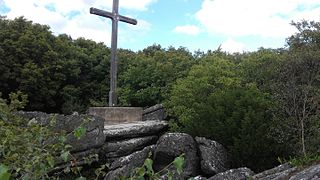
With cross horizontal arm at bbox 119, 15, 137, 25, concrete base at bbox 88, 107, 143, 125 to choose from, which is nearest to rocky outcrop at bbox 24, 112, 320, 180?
concrete base at bbox 88, 107, 143, 125

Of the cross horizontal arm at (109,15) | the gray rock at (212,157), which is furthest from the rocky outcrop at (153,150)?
the cross horizontal arm at (109,15)

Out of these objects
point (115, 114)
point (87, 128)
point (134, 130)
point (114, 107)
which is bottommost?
point (134, 130)

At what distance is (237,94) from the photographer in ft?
39.6

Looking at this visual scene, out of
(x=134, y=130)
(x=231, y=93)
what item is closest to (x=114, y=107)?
(x=134, y=130)

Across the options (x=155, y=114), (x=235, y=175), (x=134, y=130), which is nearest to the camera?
(x=235, y=175)

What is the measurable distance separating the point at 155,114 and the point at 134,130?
275 centimetres

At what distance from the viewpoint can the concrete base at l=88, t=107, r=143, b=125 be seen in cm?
1575

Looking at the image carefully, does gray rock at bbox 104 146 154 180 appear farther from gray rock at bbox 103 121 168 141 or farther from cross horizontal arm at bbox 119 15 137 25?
cross horizontal arm at bbox 119 15 137 25

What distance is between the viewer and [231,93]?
12.1 m

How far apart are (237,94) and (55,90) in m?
16.6

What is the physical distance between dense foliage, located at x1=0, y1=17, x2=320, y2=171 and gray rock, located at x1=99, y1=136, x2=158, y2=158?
1.13 m

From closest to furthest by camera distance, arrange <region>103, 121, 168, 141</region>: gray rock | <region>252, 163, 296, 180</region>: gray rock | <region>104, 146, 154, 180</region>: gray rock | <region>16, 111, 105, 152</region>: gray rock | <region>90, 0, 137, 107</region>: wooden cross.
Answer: <region>252, 163, 296, 180</region>: gray rock → <region>104, 146, 154, 180</region>: gray rock → <region>16, 111, 105, 152</region>: gray rock → <region>103, 121, 168, 141</region>: gray rock → <region>90, 0, 137, 107</region>: wooden cross

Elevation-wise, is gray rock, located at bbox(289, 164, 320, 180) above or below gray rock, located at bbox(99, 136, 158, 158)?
above

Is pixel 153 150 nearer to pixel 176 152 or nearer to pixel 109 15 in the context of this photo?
pixel 176 152
